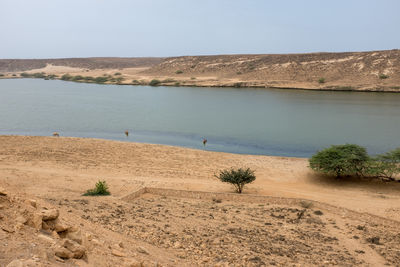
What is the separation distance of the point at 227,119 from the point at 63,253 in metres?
29.7

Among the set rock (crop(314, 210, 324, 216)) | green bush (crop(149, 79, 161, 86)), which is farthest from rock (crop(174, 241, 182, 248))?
green bush (crop(149, 79, 161, 86))

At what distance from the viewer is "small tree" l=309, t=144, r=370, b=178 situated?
16.8 m

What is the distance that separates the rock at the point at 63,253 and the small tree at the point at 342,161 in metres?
14.4

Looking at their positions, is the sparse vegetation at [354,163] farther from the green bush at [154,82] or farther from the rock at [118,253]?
the green bush at [154,82]

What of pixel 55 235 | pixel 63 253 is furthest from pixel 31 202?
pixel 63 253

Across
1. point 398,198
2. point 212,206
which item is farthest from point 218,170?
point 398,198

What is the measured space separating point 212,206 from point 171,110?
27812mm

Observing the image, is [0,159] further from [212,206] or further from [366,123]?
[366,123]

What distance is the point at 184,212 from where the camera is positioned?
10766mm

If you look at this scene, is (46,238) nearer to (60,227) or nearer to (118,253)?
(60,227)

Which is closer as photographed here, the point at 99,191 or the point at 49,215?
the point at 49,215

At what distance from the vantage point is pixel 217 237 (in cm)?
848

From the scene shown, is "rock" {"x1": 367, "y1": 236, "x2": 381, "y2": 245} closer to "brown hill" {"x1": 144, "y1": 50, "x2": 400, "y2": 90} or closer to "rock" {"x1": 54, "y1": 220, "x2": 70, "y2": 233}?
"rock" {"x1": 54, "y1": 220, "x2": 70, "y2": 233}

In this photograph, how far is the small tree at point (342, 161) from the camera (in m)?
16.8
